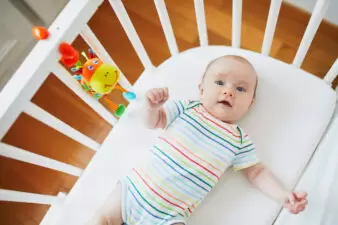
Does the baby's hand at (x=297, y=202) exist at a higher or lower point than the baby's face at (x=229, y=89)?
lower

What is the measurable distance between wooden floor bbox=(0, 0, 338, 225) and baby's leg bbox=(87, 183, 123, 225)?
0.49 m

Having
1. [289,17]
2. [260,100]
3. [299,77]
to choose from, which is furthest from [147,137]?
[289,17]

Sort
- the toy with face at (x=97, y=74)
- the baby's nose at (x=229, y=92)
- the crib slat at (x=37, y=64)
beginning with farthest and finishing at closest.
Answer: the baby's nose at (x=229, y=92), the toy with face at (x=97, y=74), the crib slat at (x=37, y=64)

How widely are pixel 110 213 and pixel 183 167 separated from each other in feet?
0.61

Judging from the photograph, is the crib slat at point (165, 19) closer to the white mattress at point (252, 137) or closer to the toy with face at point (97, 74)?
the white mattress at point (252, 137)

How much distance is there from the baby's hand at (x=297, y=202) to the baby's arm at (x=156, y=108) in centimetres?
33

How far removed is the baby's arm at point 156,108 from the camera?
2.67ft

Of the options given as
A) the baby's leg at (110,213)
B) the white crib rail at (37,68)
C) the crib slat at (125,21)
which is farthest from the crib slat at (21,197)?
the crib slat at (125,21)

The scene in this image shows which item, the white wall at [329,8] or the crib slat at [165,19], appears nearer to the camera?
the crib slat at [165,19]

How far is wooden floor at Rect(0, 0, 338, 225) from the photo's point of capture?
1305mm

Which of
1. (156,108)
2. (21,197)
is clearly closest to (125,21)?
(156,108)

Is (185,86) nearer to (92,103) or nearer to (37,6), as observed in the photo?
(92,103)

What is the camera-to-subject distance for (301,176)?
88 centimetres

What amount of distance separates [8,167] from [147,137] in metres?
0.67
